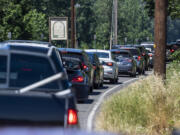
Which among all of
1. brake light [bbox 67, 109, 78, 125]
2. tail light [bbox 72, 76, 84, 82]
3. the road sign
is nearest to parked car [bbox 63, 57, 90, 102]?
tail light [bbox 72, 76, 84, 82]

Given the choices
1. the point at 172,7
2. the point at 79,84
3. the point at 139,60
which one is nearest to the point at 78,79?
the point at 79,84

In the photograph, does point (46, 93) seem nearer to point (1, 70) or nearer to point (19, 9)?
point (1, 70)

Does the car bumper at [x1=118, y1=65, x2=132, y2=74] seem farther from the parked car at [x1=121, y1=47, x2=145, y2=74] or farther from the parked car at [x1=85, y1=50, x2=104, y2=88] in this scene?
the parked car at [x1=85, y1=50, x2=104, y2=88]

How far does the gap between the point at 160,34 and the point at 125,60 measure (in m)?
18.0

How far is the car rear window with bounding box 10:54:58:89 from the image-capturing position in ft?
21.8

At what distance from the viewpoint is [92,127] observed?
11.6 metres

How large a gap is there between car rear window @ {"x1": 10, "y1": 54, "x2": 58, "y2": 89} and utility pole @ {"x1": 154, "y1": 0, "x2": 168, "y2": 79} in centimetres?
761

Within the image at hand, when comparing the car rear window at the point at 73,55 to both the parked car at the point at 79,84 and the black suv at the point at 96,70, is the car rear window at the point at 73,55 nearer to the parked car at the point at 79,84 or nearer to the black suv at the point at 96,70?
the parked car at the point at 79,84

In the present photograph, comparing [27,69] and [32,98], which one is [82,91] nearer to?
[27,69]

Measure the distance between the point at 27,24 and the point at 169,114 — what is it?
5153 cm

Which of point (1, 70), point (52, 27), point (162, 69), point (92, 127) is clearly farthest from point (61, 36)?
point (1, 70)

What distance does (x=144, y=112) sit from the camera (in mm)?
11125

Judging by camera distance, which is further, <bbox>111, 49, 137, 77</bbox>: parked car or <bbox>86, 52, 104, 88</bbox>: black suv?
<bbox>111, 49, 137, 77</bbox>: parked car

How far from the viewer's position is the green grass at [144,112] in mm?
10672
